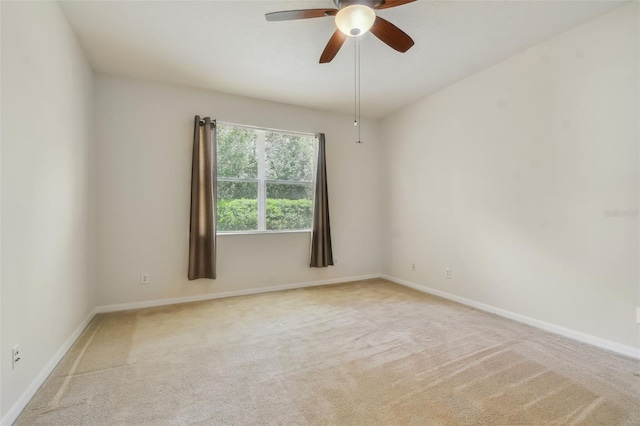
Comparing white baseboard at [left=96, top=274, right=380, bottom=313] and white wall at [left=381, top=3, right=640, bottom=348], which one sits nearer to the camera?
white wall at [left=381, top=3, right=640, bottom=348]

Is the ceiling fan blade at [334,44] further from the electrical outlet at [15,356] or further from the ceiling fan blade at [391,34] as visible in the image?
the electrical outlet at [15,356]

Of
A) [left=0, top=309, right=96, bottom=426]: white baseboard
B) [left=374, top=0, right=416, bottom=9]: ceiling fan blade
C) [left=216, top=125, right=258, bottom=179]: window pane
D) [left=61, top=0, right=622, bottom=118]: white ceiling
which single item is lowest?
[left=0, top=309, right=96, bottom=426]: white baseboard

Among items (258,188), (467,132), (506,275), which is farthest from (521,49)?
(258,188)

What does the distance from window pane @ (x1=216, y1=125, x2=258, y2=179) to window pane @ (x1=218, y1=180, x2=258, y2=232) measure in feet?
0.49

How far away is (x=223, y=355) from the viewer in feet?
7.55

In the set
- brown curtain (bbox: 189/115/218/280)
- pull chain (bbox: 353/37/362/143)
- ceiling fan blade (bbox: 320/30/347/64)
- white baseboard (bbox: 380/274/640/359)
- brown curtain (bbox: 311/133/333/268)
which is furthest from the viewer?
brown curtain (bbox: 311/133/333/268)

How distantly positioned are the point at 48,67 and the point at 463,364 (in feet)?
11.9

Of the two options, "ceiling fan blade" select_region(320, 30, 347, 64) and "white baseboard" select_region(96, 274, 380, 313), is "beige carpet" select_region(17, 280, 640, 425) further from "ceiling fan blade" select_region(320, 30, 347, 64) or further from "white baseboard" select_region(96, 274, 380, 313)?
"ceiling fan blade" select_region(320, 30, 347, 64)

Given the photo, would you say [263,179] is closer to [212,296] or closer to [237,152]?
[237,152]

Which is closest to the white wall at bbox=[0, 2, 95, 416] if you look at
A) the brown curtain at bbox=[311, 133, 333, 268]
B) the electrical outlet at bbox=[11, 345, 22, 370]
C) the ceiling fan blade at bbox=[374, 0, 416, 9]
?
the electrical outlet at bbox=[11, 345, 22, 370]

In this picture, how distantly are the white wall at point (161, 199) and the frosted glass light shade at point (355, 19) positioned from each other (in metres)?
2.40

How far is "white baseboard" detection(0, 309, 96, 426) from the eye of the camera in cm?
154

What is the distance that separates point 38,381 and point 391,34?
329 cm

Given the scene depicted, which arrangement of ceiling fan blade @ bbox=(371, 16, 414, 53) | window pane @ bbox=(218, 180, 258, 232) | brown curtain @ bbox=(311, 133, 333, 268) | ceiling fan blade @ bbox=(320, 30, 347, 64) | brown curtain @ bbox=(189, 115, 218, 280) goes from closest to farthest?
ceiling fan blade @ bbox=(371, 16, 414, 53) → ceiling fan blade @ bbox=(320, 30, 347, 64) → brown curtain @ bbox=(189, 115, 218, 280) → window pane @ bbox=(218, 180, 258, 232) → brown curtain @ bbox=(311, 133, 333, 268)
